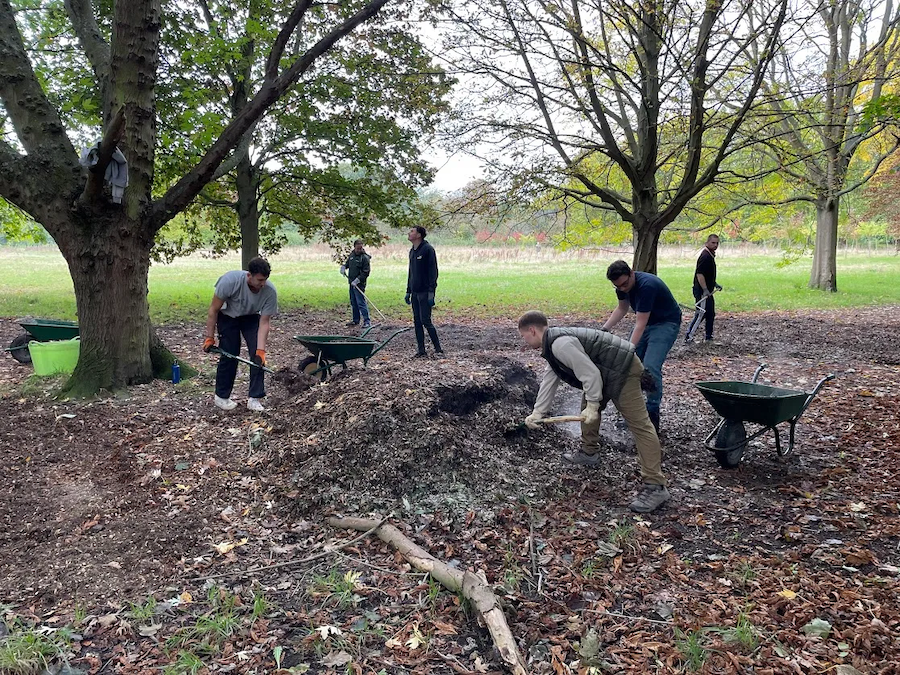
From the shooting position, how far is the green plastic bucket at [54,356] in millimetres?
6543

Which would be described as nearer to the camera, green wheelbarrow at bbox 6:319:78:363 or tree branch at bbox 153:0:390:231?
tree branch at bbox 153:0:390:231

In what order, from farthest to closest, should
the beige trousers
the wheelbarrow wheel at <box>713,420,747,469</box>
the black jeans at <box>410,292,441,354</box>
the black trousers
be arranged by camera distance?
the black trousers < the black jeans at <box>410,292,441,354</box> < the wheelbarrow wheel at <box>713,420,747,469</box> < the beige trousers

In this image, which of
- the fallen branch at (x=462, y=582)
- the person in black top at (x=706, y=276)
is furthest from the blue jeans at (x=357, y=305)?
the fallen branch at (x=462, y=582)

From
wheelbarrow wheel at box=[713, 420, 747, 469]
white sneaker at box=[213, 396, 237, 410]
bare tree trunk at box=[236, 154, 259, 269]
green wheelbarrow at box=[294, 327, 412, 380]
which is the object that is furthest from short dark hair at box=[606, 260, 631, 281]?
bare tree trunk at box=[236, 154, 259, 269]

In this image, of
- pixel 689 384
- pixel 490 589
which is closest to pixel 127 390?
pixel 490 589

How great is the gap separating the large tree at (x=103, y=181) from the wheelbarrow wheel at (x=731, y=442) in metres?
5.22

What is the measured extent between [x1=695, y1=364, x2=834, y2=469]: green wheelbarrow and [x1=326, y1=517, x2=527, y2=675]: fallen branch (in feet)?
7.63

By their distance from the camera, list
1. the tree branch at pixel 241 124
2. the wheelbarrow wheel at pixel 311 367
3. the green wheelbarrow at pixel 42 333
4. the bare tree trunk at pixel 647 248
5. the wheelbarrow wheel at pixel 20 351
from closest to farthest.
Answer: the tree branch at pixel 241 124 → the wheelbarrow wheel at pixel 311 367 → the green wheelbarrow at pixel 42 333 → the wheelbarrow wheel at pixel 20 351 → the bare tree trunk at pixel 647 248

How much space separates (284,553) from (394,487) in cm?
82

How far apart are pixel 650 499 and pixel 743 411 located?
980 millimetres

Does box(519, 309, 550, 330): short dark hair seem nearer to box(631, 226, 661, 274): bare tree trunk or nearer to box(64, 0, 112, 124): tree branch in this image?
box(64, 0, 112, 124): tree branch

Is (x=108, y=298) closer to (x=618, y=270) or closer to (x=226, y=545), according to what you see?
(x=226, y=545)

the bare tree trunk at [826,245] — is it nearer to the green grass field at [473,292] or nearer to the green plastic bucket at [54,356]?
the green grass field at [473,292]

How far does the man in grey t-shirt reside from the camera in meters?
5.43
